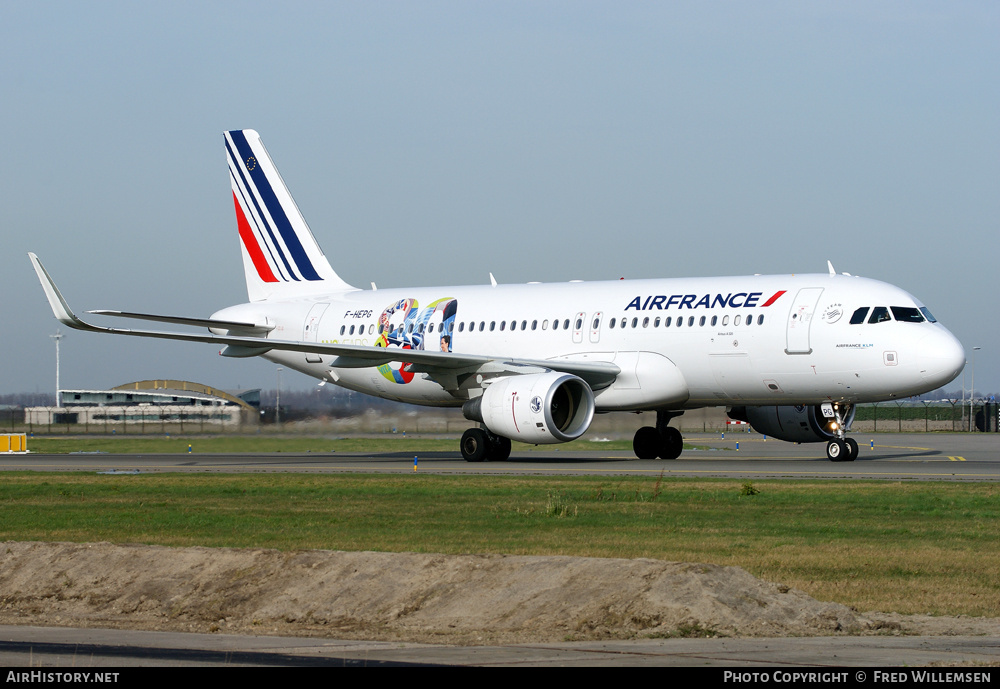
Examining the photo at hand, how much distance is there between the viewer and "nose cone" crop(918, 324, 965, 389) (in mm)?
28250

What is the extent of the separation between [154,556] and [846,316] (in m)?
19.8

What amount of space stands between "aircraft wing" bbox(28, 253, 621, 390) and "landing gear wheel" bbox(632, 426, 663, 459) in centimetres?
321

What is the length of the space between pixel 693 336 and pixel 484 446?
5881 mm

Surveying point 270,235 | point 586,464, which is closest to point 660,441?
point 586,464

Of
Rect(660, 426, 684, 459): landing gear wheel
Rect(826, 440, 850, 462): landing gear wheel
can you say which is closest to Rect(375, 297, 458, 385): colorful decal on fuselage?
Rect(660, 426, 684, 459): landing gear wheel

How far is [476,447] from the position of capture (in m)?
32.3

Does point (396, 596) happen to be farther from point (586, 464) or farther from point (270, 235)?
point (270, 235)

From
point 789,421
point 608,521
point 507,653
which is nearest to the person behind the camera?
point 507,653

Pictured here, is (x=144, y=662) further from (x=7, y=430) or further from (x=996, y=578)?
(x=7, y=430)

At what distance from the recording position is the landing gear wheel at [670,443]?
34.4 m

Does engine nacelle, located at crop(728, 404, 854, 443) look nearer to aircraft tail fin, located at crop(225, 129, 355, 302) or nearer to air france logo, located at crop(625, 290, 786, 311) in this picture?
air france logo, located at crop(625, 290, 786, 311)

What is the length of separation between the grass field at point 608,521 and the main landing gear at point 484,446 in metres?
7.02

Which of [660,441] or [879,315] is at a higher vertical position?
[879,315]

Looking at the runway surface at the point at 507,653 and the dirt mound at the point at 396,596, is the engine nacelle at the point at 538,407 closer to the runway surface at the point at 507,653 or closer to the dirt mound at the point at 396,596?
the dirt mound at the point at 396,596
